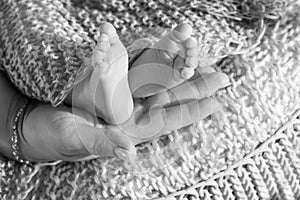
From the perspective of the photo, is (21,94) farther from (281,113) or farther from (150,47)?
(281,113)

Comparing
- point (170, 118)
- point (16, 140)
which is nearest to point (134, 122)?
point (170, 118)

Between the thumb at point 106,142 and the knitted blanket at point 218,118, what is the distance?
4 centimetres

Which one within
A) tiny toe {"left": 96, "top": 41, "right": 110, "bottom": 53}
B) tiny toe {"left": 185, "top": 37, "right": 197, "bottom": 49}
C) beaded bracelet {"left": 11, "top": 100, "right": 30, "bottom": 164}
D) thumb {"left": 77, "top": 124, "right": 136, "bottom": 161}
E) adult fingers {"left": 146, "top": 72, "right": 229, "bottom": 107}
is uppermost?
tiny toe {"left": 185, "top": 37, "right": 197, "bottom": 49}

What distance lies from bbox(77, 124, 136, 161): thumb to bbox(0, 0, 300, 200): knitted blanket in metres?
0.04

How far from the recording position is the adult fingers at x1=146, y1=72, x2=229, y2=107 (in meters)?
0.68

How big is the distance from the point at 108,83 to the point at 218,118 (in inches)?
6.0

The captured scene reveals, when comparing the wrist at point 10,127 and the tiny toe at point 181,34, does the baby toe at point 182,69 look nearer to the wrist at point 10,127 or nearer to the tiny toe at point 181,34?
the tiny toe at point 181,34

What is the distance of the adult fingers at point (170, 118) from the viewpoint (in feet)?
2.26

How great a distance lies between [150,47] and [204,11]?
0.36ft

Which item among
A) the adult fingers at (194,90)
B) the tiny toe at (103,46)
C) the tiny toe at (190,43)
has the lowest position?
the adult fingers at (194,90)

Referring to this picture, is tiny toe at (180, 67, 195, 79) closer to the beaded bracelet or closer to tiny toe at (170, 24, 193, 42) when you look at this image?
tiny toe at (170, 24, 193, 42)

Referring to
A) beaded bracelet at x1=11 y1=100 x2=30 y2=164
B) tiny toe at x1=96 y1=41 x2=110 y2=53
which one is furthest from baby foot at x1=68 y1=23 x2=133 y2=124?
beaded bracelet at x1=11 y1=100 x2=30 y2=164

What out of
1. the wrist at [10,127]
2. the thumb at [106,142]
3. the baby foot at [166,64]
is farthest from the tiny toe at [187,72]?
the wrist at [10,127]

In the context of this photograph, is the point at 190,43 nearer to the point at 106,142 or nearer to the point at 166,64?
the point at 166,64
